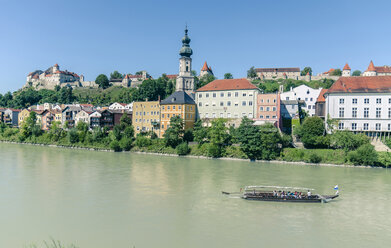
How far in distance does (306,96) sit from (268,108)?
13.7m

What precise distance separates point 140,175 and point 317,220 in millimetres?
18080

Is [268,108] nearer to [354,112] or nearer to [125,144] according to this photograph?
[354,112]

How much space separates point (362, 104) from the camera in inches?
1781

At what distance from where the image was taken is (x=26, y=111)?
84750 mm

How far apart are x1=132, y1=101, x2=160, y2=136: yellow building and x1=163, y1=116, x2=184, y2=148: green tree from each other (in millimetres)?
6155

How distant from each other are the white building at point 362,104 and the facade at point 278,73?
199ft

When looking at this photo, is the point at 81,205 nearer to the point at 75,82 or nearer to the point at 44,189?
the point at 44,189

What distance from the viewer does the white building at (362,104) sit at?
145ft

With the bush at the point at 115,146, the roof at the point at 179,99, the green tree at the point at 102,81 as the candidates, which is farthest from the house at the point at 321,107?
the green tree at the point at 102,81

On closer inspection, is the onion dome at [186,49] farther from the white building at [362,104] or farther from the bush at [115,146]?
the white building at [362,104]

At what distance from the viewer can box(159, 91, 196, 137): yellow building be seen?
2131 inches

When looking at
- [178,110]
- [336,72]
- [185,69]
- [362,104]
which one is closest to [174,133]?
[178,110]

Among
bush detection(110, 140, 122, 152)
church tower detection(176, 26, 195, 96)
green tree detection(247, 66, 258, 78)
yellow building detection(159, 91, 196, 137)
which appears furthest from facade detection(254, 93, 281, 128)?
green tree detection(247, 66, 258, 78)

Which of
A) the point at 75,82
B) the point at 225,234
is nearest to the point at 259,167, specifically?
the point at 225,234
